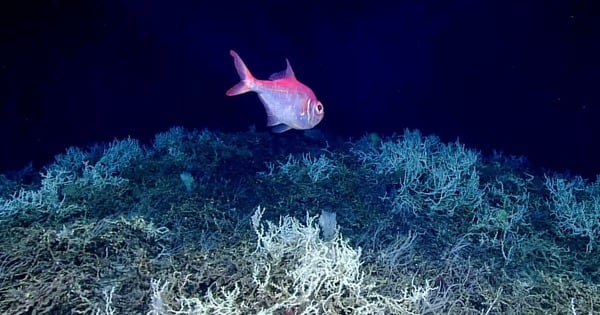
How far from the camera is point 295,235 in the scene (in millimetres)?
3506

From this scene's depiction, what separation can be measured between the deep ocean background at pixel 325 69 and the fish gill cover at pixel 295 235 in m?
5.72

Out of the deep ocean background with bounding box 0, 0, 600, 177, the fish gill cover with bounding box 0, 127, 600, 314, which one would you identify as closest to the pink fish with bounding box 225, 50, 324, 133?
the fish gill cover with bounding box 0, 127, 600, 314

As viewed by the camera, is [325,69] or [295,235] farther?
[325,69]

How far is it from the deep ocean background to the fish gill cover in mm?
5722

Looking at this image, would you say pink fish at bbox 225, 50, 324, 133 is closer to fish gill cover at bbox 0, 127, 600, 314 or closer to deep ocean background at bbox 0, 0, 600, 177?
fish gill cover at bbox 0, 127, 600, 314

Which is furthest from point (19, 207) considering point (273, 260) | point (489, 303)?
point (489, 303)

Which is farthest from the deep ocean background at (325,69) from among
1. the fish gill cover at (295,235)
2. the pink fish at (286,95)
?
the pink fish at (286,95)

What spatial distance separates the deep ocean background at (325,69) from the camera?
12039mm

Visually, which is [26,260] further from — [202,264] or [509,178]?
[509,178]

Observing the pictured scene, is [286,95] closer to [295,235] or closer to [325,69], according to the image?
[295,235]

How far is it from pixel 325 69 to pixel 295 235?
1140 cm

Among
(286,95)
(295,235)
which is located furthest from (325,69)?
(295,235)

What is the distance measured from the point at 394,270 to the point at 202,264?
1.69 meters

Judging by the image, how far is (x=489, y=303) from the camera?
11.5 ft
